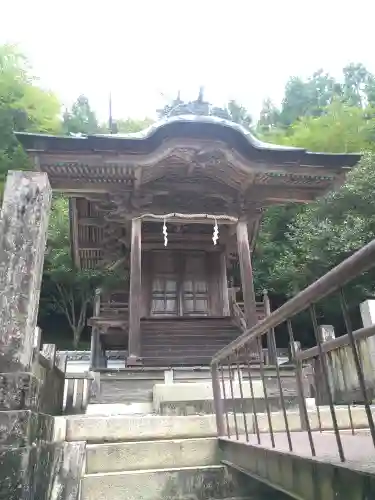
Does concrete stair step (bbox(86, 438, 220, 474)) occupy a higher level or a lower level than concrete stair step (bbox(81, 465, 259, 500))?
higher

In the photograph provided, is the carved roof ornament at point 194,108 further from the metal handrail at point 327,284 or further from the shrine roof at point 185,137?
the metal handrail at point 327,284

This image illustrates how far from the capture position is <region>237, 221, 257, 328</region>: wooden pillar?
28.9 feet

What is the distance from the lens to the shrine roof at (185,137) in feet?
26.5

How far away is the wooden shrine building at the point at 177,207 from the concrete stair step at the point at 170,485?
4.59 meters

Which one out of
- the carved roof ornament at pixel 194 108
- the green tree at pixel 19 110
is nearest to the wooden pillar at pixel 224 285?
the carved roof ornament at pixel 194 108

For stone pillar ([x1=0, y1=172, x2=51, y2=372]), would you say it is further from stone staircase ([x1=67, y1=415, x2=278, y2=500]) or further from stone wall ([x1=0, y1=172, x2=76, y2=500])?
stone staircase ([x1=67, y1=415, x2=278, y2=500])

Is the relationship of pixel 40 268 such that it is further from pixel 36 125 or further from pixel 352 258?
pixel 36 125

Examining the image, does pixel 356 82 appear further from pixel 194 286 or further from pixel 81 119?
pixel 194 286

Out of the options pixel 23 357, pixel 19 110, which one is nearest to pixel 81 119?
pixel 19 110

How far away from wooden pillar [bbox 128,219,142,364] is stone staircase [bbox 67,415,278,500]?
3982mm

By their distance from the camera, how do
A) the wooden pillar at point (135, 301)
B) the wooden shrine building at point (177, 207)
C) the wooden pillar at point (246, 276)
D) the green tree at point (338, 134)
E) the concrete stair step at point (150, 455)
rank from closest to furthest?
the concrete stair step at point (150, 455) < the wooden pillar at point (135, 301) < the wooden shrine building at point (177, 207) < the wooden pillar at point (246, 276) < the green tree at point (338, 134)

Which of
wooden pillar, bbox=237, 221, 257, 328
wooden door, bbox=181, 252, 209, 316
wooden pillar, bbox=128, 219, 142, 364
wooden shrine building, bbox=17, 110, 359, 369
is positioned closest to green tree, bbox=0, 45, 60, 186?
wooden shrine building, bbox=17, 110, 359, 369

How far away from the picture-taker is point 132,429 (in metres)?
3.91

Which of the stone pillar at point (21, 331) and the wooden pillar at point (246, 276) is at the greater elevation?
the wooden pillar at point (246, 276)
